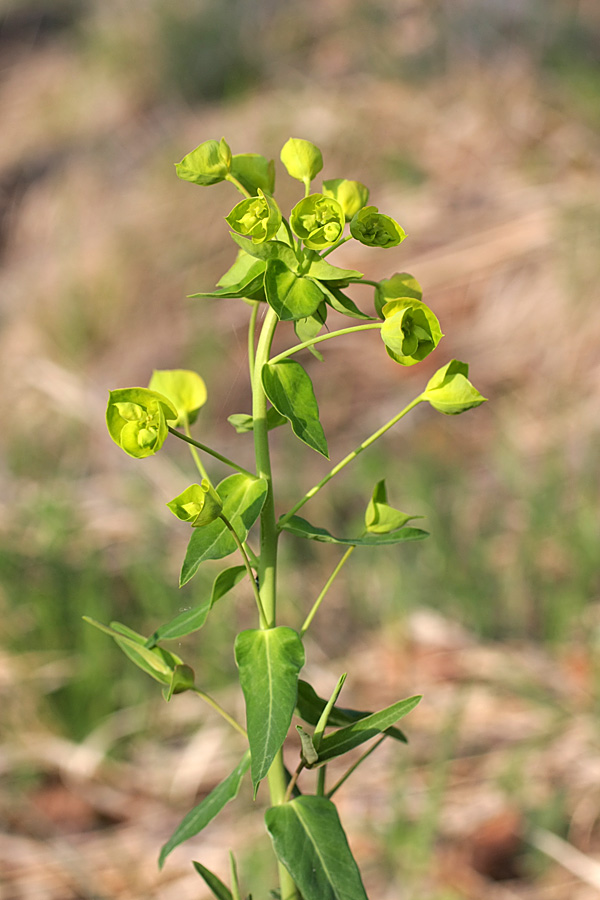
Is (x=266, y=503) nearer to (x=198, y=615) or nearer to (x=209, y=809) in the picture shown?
(x=198, y=615)

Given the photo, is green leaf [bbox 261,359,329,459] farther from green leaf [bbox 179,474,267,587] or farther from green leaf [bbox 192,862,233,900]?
green leaf [bbox 192,862,233,900]

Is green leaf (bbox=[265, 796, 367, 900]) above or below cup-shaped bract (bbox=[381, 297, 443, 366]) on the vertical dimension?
below

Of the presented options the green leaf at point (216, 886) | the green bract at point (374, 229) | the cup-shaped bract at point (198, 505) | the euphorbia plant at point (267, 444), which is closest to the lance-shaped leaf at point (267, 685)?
the euphorbia plant at point (267, 444)

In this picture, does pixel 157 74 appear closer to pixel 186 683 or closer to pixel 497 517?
pixel 497 517

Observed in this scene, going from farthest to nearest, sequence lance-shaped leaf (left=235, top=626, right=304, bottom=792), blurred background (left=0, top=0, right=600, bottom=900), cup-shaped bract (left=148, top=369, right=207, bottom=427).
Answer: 1. blurred background (left=0, top=0, right=600, bottom=900)
2. cup-shaped bract (left=148, top=369, right=207, bottom=427)
3. lance-shaped leaf (left=235, top=626, right=304, bottom=792)

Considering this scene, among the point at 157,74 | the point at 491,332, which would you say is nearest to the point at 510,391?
the point at 491,332

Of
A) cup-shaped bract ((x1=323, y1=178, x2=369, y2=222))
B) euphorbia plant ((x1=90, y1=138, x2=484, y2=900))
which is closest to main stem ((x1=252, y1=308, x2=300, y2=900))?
euphorbia plant ((x1=90, y1=138, x2=484, y2=900))

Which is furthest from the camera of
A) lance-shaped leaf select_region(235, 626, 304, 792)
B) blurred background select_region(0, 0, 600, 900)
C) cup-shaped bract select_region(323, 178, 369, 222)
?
blurred background select_region(0, 0, 600, 900)

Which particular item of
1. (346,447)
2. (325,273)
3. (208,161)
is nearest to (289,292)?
(325,273)

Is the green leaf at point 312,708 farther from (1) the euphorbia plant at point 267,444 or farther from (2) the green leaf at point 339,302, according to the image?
(2) the green leaf at point 339,302
